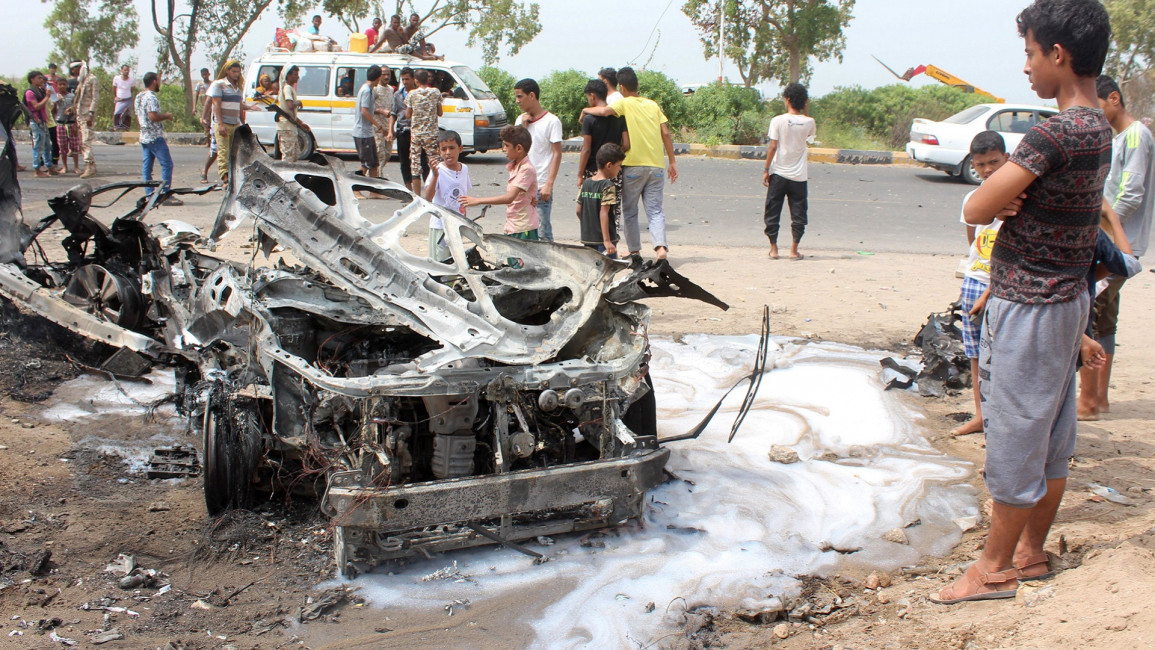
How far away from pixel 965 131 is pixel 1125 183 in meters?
13.3

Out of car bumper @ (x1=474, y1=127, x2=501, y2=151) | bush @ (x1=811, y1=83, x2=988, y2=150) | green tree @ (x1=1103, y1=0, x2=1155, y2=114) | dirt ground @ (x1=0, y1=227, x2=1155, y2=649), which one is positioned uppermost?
green tree @ (x1=1103, y1=0, x2=1155, y2=114)

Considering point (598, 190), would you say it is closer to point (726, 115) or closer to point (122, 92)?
point (122, 92)

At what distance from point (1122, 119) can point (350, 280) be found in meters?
4.44

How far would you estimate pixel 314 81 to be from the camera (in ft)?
59.1

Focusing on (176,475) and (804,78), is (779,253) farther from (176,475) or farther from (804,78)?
(804,78)

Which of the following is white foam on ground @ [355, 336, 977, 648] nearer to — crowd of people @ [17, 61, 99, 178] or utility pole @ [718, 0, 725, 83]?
crowd of people @ [17, 61, 99, 178]

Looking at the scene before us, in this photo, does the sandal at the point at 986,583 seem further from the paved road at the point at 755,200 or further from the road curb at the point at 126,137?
the road curb at the point at 126,137

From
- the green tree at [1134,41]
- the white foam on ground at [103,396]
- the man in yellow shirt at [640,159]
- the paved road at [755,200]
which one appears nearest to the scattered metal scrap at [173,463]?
the white foam on ground at [103,396]

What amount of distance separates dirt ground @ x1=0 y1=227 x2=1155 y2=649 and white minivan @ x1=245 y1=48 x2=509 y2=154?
42.3 feet

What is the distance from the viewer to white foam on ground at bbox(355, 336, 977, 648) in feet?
12.1

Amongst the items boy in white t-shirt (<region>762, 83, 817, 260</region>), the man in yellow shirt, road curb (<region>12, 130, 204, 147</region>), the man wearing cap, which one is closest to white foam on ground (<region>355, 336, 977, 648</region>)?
the man in yellow shirt

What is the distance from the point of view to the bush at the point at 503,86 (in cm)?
2655

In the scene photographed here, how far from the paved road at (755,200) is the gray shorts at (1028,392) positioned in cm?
762

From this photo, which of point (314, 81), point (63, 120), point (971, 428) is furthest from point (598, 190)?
point (63, 120)
